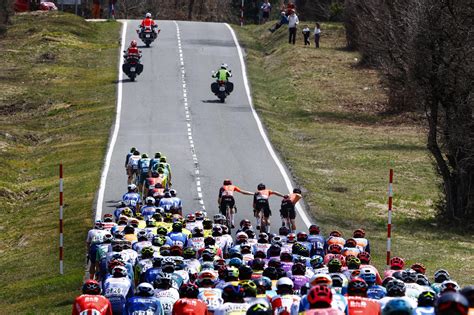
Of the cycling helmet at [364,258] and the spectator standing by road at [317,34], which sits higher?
the spectator standing by road at [317,34]

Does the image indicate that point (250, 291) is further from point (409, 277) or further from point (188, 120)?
point (188, 120)

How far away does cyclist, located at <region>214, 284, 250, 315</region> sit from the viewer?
15344 millimetres

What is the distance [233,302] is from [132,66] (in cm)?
4212

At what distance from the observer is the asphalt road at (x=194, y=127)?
3816 centimetres

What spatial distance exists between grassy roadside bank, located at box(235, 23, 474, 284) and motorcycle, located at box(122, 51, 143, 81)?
553cm

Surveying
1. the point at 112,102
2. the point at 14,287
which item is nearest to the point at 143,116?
the point at 112,102

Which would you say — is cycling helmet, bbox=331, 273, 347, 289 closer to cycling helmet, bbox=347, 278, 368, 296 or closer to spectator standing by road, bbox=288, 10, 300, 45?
cycling helmet, bbox=347, 278, 368, 296

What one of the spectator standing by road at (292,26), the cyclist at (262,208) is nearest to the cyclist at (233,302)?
the cyclist at (262,208)

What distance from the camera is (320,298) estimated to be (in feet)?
42.9

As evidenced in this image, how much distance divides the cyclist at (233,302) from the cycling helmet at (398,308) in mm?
2990

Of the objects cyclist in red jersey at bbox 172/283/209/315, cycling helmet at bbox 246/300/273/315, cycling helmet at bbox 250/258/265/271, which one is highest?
cycling helmet at bbox 246/300/273/315

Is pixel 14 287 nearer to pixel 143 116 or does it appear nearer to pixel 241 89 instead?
pixel 143 116

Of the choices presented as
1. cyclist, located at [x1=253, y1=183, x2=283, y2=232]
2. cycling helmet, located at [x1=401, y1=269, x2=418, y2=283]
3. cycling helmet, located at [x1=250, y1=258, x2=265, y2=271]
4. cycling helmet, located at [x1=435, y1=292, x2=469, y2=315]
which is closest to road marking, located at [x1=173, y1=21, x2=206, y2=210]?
cyclist, located at [x1=253, y1=183, x2=283, y2=232]

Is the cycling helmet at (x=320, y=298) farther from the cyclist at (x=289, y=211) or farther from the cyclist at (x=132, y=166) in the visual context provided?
the cyclist at (x=132, y=166)
